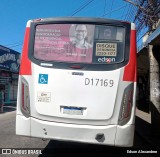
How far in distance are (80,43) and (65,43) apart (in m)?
0.31

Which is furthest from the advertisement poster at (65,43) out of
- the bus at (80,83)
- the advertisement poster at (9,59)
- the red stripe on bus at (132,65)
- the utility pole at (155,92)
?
the advertisement poster at (9,59)

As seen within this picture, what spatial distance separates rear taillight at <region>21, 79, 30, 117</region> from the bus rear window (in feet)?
2.10

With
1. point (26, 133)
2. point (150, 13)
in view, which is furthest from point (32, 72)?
point (150, 13)

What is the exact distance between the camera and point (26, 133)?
6.80 metres

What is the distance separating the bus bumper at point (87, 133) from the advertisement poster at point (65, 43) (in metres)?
1.32

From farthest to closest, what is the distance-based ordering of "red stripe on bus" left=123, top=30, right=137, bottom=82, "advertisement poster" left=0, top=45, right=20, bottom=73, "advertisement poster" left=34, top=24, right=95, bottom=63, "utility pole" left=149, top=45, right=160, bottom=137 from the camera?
"advertisement poster" left=0, top=45, right=20, bottom=73 → "utility pole" left=149, top=45, right=160, bottom=137 → "advertisement poster" left=34, top=24, right=95, bottom=63 → "red stripe on bus" left=123, top=30, right=137, bottom=82

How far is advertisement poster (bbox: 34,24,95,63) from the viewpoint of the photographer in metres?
6.80

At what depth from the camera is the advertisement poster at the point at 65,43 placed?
6797 millimetres

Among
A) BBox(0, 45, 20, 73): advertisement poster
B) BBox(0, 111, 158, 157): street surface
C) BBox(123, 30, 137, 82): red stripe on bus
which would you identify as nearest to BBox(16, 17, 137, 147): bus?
BBox(123, 30, 137, 82): red stripe on bus

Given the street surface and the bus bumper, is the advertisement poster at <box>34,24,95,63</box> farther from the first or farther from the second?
the street surface

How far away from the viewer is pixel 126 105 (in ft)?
21.8

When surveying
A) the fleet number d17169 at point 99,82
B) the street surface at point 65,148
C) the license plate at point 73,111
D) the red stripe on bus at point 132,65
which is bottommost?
the street surface at point 65,148

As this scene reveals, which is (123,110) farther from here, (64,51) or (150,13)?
(150,13)

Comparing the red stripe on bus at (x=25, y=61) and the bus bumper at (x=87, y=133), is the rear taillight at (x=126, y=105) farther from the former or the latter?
the red stripe on bus at (x=25, y=61)
